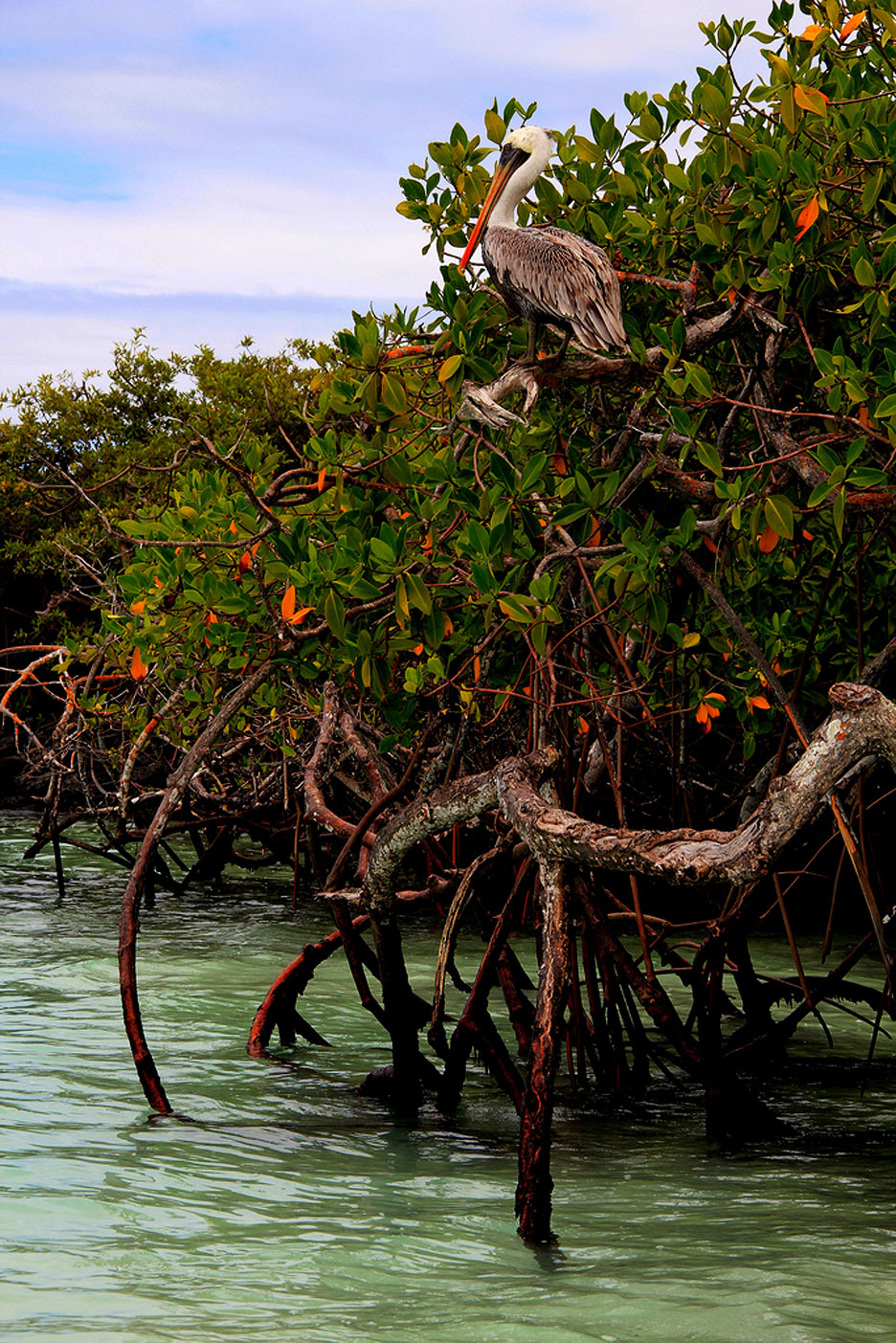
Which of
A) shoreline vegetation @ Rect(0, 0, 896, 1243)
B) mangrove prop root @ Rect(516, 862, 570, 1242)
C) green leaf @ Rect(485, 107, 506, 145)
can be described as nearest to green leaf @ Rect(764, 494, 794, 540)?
shoreline vegetation @ Rect(0, 0, 896, 1243)

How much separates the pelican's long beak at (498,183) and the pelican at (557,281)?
→ 0.05 metres

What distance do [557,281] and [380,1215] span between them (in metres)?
2.80

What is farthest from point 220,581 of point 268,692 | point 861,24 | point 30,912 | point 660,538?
point 30,912

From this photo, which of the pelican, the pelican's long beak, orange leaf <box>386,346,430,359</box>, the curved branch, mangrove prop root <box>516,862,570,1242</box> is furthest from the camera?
the pelican's long beak

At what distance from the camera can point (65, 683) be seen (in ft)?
34.3

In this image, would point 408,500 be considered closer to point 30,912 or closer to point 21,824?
point 30,912

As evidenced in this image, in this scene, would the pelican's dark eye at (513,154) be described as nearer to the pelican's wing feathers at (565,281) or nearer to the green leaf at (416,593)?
the pelican's wing feathers at (565,281)

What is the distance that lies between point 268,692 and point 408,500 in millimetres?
1202

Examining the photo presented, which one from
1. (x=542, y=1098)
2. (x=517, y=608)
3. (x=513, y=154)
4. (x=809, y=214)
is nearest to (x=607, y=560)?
(x=517, y=608)

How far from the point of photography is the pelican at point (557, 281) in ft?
14.2

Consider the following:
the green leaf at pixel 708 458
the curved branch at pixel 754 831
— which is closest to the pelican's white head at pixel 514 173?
the green leaf at pixel 708 458

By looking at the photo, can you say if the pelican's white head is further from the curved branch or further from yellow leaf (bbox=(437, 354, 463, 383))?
the curved branch

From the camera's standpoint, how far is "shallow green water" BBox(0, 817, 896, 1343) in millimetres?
3654

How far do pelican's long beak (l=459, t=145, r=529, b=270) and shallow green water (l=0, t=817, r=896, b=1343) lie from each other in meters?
3.02
